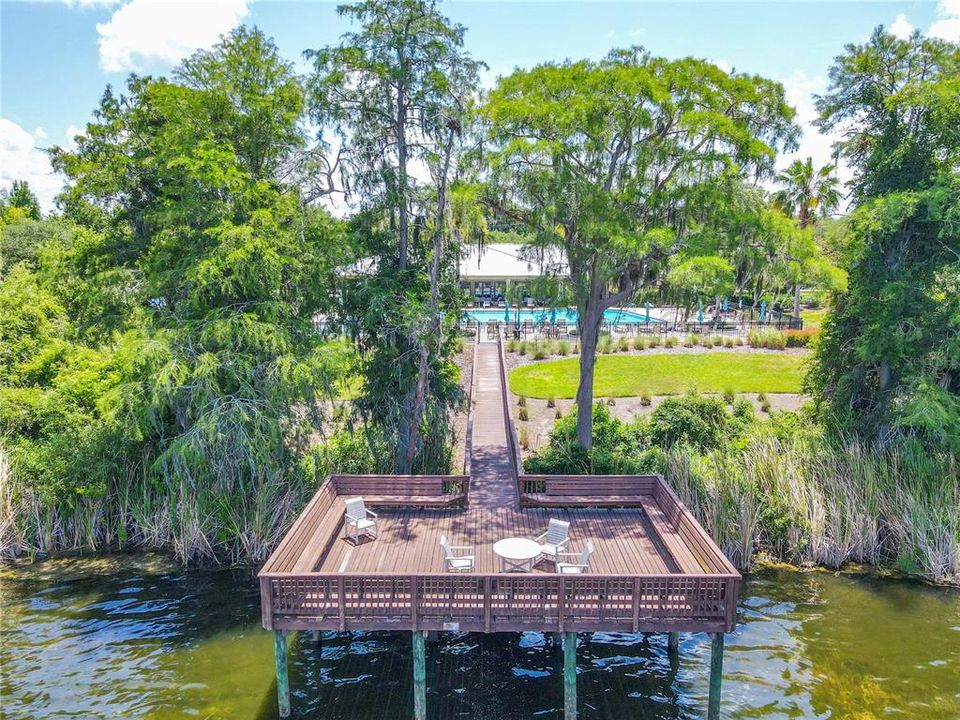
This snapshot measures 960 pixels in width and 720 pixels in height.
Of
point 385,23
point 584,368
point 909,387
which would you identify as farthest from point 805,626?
point 385,23

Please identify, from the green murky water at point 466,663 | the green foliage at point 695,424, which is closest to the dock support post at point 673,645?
the green murky water at point 466,663

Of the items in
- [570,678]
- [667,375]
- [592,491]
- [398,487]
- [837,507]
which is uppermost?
[667,375]

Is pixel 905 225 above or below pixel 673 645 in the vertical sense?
above

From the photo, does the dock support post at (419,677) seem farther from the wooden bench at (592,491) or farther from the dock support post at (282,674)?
the wooden bench at (592,491)

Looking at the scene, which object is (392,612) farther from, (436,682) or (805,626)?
(805,626)

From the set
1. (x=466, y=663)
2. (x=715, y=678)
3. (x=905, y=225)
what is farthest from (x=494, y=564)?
(x=905, y=225)

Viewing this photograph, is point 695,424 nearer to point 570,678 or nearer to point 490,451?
point 490,451

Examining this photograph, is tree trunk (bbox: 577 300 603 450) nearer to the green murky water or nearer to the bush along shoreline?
the bush along shoreline
